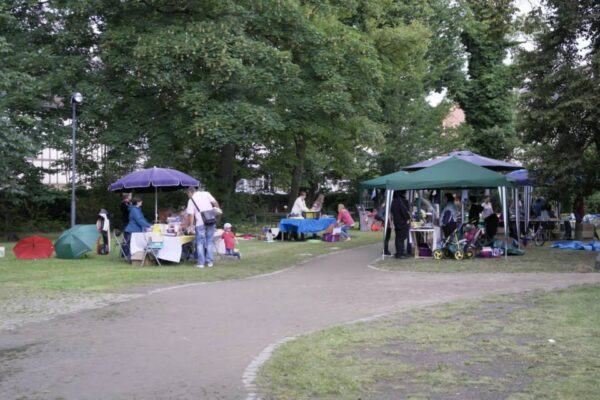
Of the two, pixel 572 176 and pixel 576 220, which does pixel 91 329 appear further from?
pixel 576 220

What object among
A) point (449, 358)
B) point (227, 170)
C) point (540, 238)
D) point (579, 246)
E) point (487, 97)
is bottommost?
point (449, 358)

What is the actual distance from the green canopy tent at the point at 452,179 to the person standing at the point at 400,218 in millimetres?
199

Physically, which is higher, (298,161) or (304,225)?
(298,161)

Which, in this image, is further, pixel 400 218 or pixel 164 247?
pixel 400 218

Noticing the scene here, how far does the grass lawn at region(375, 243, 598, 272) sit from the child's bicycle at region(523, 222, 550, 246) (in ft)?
14.9

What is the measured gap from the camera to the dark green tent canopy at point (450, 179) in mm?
17297

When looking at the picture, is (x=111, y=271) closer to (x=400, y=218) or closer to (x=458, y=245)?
(x=400, y=218)

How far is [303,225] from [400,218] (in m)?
7.57

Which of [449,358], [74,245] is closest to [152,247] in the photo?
[74,245]

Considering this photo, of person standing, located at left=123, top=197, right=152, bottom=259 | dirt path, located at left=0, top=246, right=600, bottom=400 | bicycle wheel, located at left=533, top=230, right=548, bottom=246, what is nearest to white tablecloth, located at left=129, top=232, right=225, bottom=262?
person standing, located at left=123, top=197, right=152, bottom=259

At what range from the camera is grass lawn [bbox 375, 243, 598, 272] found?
15133 millimetres

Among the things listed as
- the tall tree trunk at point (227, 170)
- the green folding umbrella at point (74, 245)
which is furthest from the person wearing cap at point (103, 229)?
the tall tree trunk at point (227, 170)

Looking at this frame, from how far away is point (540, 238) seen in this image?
24.5 meters

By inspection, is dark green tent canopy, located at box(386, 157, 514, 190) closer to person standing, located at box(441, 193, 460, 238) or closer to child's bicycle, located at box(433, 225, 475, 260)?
person standing, located at box(441, 193, 460, 238)
